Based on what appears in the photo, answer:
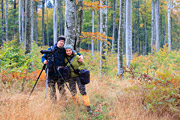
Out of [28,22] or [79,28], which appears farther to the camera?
[28,22]

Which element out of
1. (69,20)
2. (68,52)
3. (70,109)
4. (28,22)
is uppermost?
(28,22)

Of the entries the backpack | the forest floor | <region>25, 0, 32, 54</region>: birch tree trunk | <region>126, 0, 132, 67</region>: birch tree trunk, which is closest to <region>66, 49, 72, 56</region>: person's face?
the backpack

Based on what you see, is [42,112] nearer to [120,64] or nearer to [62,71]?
[62,71]

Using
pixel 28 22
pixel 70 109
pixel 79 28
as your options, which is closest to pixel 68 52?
pixel 70 109

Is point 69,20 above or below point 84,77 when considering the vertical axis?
above

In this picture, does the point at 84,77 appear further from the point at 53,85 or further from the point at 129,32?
the point at 129,32

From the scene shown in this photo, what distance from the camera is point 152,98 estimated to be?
12.6 ft

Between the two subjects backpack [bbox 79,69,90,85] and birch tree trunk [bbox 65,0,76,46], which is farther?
birch tree trunk [bbox 65,0,76,46]

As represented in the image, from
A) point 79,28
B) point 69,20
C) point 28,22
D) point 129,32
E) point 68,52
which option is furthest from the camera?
point 129,32

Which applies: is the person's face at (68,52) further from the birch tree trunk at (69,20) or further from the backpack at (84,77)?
the birch tree trunk at (69,20)

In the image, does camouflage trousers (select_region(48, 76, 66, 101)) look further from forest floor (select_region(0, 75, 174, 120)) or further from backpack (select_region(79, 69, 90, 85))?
backpack (select_region(79, 69, 90, 85))

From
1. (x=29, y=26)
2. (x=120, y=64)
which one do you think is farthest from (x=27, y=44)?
(x=120, y=64)

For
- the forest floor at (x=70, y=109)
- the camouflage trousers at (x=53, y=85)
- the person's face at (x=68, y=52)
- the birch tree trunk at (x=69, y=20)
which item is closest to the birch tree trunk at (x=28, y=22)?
the birch tree trunk at (x=69, y=20)

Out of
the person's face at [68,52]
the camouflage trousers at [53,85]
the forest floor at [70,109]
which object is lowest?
the forest floor at [70,109]
